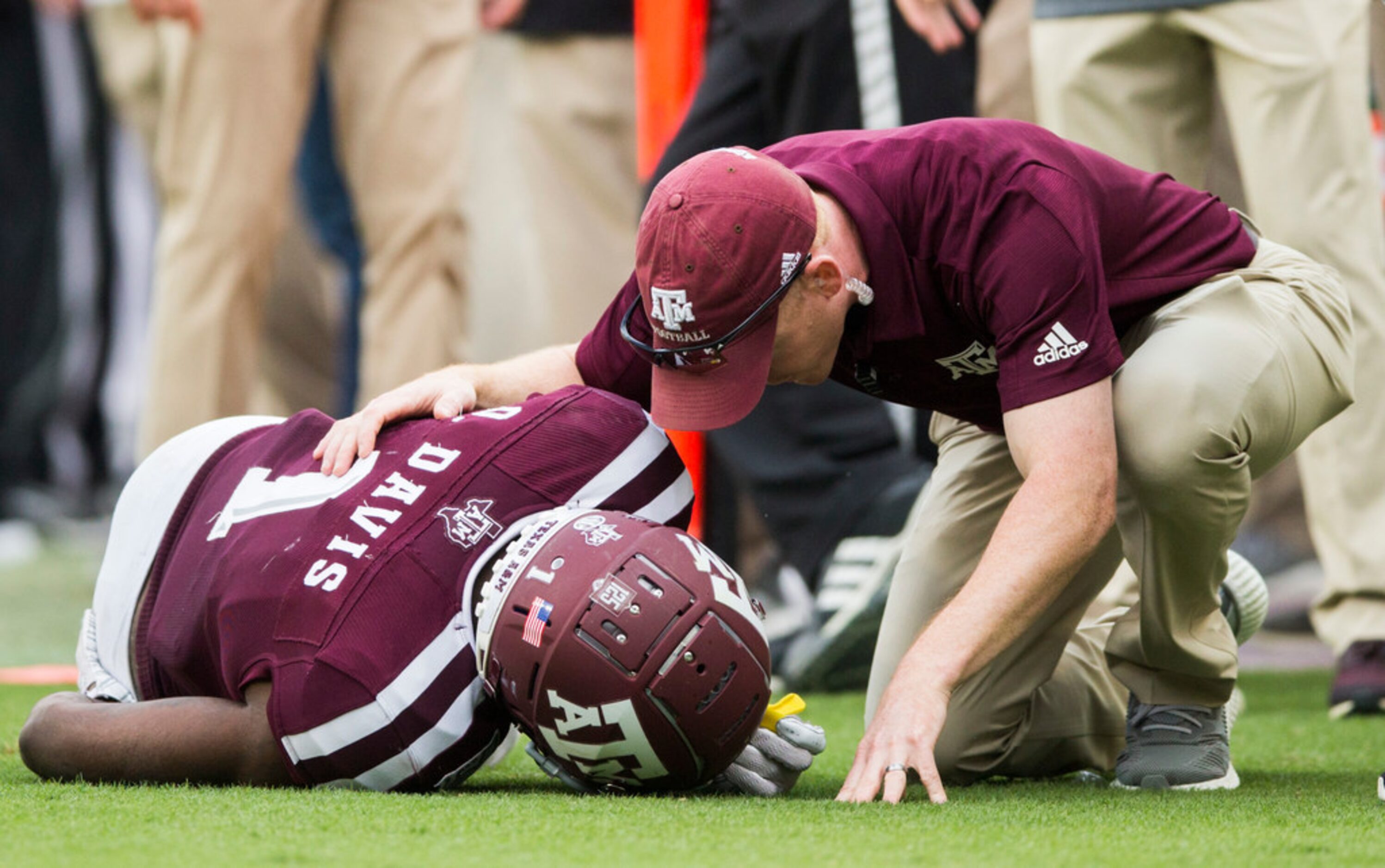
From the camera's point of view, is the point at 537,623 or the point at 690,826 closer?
the point at 690,826

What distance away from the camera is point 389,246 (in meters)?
4.71

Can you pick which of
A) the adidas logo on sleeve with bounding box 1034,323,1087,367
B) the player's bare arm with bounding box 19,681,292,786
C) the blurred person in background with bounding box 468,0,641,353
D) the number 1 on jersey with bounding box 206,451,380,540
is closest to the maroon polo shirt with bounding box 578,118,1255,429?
the adidas logo on sleeve with bounding box 1034,323,1087,367

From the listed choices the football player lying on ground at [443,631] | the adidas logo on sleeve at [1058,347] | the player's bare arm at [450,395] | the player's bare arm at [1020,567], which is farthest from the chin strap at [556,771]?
the adidas logo on sleeve at [1058,347]

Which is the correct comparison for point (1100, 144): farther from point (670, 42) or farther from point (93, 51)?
point (93, 51)

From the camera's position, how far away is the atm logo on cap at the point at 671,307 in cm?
222

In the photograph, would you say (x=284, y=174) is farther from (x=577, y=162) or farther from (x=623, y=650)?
(x=623, y=650)

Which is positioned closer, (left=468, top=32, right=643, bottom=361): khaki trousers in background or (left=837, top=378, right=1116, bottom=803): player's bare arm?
(left=837, top=378, right=1116, bottom=803): player's bare arm

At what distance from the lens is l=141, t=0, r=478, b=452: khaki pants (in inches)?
169

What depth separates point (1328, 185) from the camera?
3.46 m

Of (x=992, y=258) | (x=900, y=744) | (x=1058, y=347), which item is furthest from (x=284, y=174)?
(x=900, y=744)

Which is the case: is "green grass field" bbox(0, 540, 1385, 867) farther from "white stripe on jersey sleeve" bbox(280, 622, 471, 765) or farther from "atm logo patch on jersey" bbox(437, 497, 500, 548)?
"atm logo patch on jersey" bbox(437, 497, 500, 548)

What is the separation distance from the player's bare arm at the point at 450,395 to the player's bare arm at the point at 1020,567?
2.53 feet

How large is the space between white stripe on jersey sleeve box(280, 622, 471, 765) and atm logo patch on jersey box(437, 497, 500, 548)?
0.50ft

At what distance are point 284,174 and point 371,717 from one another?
2509mm
